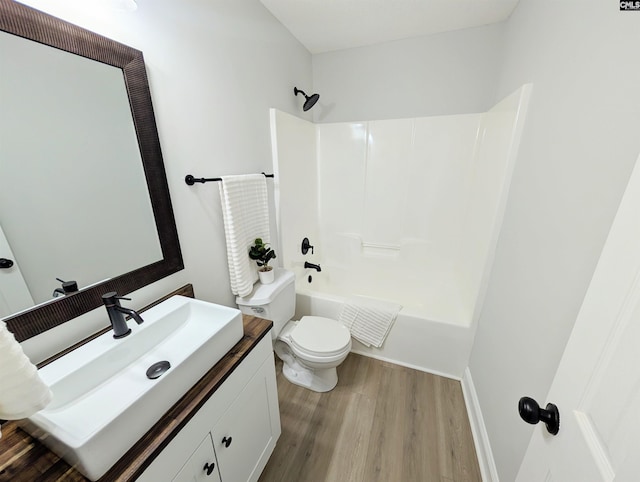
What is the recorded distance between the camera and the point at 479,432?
1340mm

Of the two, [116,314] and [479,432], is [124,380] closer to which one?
[116,314]

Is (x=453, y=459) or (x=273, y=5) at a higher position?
(x=273, y=5)

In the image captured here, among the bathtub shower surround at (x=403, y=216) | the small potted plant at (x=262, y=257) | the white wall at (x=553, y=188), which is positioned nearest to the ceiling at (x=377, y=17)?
the white wall at (x=553, y=188)

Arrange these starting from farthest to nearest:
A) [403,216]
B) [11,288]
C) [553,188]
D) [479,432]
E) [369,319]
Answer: [403,216] < [369,319] < [479,432] < [553,188] < [11,288]

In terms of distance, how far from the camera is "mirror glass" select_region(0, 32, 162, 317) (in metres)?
0.67

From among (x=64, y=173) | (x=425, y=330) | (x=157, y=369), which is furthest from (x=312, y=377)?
(x=64, y=173)

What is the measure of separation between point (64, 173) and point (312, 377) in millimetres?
1666

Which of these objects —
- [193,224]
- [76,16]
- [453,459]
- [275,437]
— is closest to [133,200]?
[193,224]

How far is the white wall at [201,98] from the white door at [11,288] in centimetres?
12

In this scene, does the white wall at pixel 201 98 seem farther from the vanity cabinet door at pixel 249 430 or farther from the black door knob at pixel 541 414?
the black door knob at pixel 541 414

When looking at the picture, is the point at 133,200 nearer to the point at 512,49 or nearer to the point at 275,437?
the point at 275,437

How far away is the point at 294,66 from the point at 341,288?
1.99 metres

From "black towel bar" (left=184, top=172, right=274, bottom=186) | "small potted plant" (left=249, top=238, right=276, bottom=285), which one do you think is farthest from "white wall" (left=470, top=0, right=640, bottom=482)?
"black towel bar" (left=184, top=172, right=274, bottom=186)

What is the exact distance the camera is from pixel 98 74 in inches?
32.3
